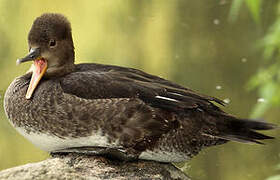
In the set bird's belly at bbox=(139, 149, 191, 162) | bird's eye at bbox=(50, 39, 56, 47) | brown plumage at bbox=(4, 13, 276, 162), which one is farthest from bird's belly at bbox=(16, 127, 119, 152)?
bird's eye at bbox=(50, 39, 56, 47)

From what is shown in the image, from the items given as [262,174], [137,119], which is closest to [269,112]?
[262,174]

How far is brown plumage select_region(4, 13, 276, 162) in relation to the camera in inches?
161

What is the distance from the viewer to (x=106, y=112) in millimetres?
4078

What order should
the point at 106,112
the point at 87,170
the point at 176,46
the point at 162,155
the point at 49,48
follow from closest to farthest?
the point at 87,170
the point at 106,112
the point at 162,155
the point at 49,48
the point at 176,46

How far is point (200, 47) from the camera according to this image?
8.35 meters

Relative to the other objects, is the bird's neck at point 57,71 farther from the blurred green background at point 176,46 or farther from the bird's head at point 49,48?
the blurred green background at point 176,46

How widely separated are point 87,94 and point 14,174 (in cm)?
70

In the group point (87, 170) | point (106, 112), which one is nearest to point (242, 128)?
point (106, 112)

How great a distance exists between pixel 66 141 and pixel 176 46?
4.44 meters

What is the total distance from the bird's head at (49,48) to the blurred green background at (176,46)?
8.06 feet

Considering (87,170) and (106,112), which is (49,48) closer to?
(106,112)

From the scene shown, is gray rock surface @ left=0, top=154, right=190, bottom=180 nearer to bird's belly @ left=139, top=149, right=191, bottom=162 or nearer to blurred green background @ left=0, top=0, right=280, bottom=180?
bird's belly @ left=139, top=149, right=191, bottom=162

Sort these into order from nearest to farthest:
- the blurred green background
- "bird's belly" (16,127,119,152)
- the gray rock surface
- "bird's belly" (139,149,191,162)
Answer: the gray rock surface → "bird's belly" (16,127,119,152) → "bird's belly" (139,149,191,162) → the blurred green background

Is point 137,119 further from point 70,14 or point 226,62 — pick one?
point 70,14
